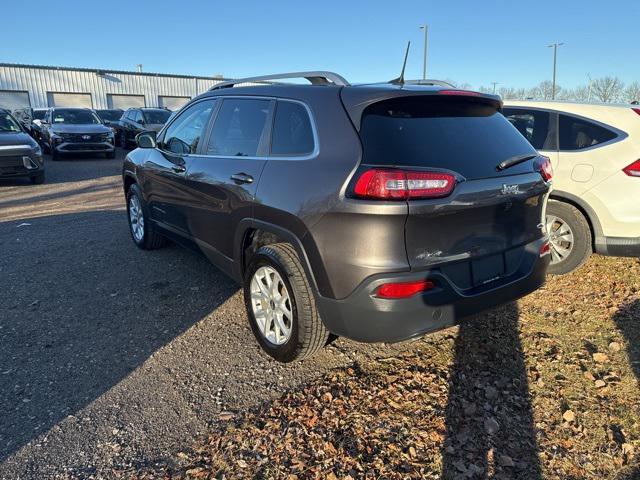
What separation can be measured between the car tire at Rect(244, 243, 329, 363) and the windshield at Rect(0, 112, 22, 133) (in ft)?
34.2

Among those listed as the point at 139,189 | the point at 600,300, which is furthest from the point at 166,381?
the point at 600,300

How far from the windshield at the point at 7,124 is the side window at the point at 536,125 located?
1094 cm

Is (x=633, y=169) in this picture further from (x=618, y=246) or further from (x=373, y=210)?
(x=373, y=210)

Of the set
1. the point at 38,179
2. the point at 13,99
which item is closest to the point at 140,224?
the point at 38,179

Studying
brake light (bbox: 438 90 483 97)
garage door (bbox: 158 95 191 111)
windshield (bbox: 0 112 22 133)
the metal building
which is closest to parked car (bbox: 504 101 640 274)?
brake light (bbox: 438 90 483 97)

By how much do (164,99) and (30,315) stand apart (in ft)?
123

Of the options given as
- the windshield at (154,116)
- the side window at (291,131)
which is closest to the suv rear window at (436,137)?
the side window at (291,131)

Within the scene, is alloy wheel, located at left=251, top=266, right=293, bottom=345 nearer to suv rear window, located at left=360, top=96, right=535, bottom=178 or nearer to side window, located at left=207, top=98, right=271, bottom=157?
side window, located at left=207, top=98, right=271, bottom=157

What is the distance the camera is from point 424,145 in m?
2.61

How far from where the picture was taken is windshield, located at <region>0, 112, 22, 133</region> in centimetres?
1100

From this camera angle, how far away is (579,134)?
4621 mm

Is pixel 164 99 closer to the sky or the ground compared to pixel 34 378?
closer to the sky

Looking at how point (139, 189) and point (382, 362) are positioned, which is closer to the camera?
point (382, 362)

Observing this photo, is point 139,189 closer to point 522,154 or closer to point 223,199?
point 223,199
